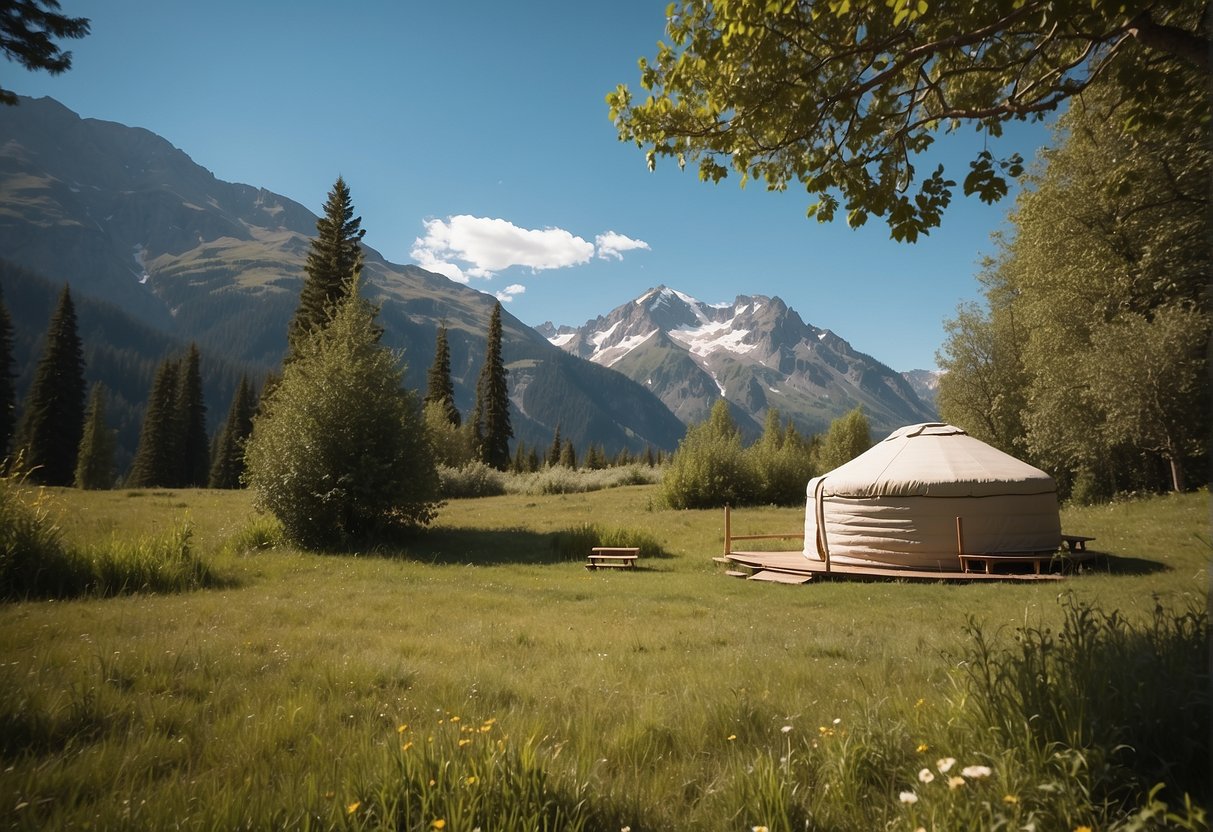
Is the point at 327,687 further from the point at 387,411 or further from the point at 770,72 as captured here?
the point at 387,411

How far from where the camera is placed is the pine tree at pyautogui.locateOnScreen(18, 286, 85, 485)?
39.2 meters

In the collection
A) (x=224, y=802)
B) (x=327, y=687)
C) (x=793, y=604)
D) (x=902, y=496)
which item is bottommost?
(x=793, y=604)

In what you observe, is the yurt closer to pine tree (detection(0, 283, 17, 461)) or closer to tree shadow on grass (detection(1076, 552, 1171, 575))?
tree shadow on grass (detection(1076, 552, 1171, 575))

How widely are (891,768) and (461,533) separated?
53.9ft

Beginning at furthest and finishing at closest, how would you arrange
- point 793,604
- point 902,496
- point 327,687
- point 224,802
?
1. point 902,496
2. point 793,604
3. point 327,687
4. point 224,802

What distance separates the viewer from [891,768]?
260 centimetres

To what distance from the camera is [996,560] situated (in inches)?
461

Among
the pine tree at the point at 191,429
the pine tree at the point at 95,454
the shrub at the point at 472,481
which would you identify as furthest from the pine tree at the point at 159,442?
the shrub at the point at 472,481

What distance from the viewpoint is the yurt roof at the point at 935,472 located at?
12555 mm

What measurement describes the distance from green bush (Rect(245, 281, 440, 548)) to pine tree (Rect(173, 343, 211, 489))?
46.5 metres

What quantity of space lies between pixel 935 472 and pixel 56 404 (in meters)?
53.6

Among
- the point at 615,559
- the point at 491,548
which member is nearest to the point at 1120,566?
the point at 615,559

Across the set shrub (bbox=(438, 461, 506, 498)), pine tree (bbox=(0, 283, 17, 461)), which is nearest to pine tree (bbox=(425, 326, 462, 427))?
shrub (bbox=(438, 461, 506, 498))

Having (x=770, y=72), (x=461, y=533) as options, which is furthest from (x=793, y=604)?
(x=461, y=533)
